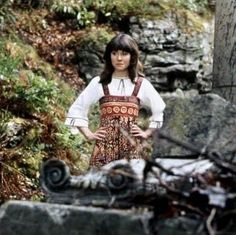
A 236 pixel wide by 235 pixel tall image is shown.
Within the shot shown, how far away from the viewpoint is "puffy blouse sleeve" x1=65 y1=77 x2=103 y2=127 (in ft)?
16.6

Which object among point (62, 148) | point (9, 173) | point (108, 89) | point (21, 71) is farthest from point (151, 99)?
point (21, 71)

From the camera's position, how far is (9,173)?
7004 mm

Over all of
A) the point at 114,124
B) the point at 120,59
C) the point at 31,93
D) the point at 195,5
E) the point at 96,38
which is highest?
the point at 120,59

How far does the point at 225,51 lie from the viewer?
17.1 ft

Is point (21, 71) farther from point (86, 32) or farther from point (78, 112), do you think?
point (78, 112)

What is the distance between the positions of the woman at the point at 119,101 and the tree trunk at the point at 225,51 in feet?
1.57

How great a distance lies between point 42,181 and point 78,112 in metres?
1.98

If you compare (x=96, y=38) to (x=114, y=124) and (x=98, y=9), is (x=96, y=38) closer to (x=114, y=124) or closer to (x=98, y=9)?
(x=98, y=9)

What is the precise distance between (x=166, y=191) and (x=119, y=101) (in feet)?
7.57

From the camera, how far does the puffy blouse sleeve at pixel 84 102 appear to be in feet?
16.6

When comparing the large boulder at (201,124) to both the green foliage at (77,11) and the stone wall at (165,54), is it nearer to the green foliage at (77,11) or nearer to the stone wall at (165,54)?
the stone wall at (165,54)

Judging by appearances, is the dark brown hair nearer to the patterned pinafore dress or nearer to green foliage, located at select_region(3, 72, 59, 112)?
the patterned pinafore dress

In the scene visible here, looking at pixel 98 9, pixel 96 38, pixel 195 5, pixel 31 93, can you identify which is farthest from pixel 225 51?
pixel 195 5

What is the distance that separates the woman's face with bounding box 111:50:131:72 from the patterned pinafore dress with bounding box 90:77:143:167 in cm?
16
